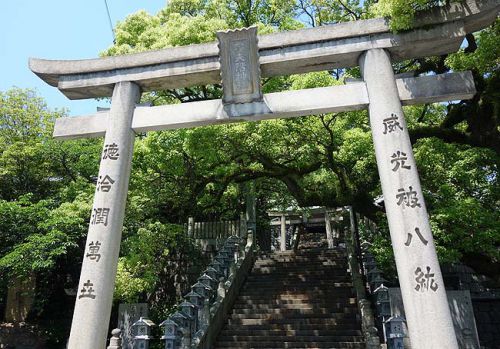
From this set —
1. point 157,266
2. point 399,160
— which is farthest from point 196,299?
point 399,160

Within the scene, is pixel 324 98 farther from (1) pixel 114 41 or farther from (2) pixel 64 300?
(2) pixel 64 300

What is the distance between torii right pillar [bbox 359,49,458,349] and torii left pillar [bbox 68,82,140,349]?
404 centimetres

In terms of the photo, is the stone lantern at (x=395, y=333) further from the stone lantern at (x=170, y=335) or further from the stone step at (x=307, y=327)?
the stone lantern at (x=170, y=335)

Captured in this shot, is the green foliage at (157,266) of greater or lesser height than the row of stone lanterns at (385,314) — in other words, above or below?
above

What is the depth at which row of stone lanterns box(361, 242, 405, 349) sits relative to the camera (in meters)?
7.77

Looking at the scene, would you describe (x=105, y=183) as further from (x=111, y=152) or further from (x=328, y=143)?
(x=328, y=143)

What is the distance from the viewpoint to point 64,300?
15.8 m

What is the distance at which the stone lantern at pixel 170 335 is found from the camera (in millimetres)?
8562

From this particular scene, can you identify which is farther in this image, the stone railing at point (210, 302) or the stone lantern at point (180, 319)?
the stone lantern at point (180, 319)

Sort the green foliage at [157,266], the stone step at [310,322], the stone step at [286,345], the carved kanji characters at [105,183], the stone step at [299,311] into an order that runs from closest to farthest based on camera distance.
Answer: the carved kanji characters at [105,183], the stone step at [286,345], the stone step at [310,322], the stone step at [299,311], the green foliage at [157,266]

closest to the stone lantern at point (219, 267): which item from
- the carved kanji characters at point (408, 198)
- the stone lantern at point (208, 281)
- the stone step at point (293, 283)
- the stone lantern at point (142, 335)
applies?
the stone lantern at point (208, 281)

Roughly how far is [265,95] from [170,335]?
216 inches

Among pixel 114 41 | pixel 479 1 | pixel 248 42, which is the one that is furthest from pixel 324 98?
pixel 114 41

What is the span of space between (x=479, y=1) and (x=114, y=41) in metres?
11.5
